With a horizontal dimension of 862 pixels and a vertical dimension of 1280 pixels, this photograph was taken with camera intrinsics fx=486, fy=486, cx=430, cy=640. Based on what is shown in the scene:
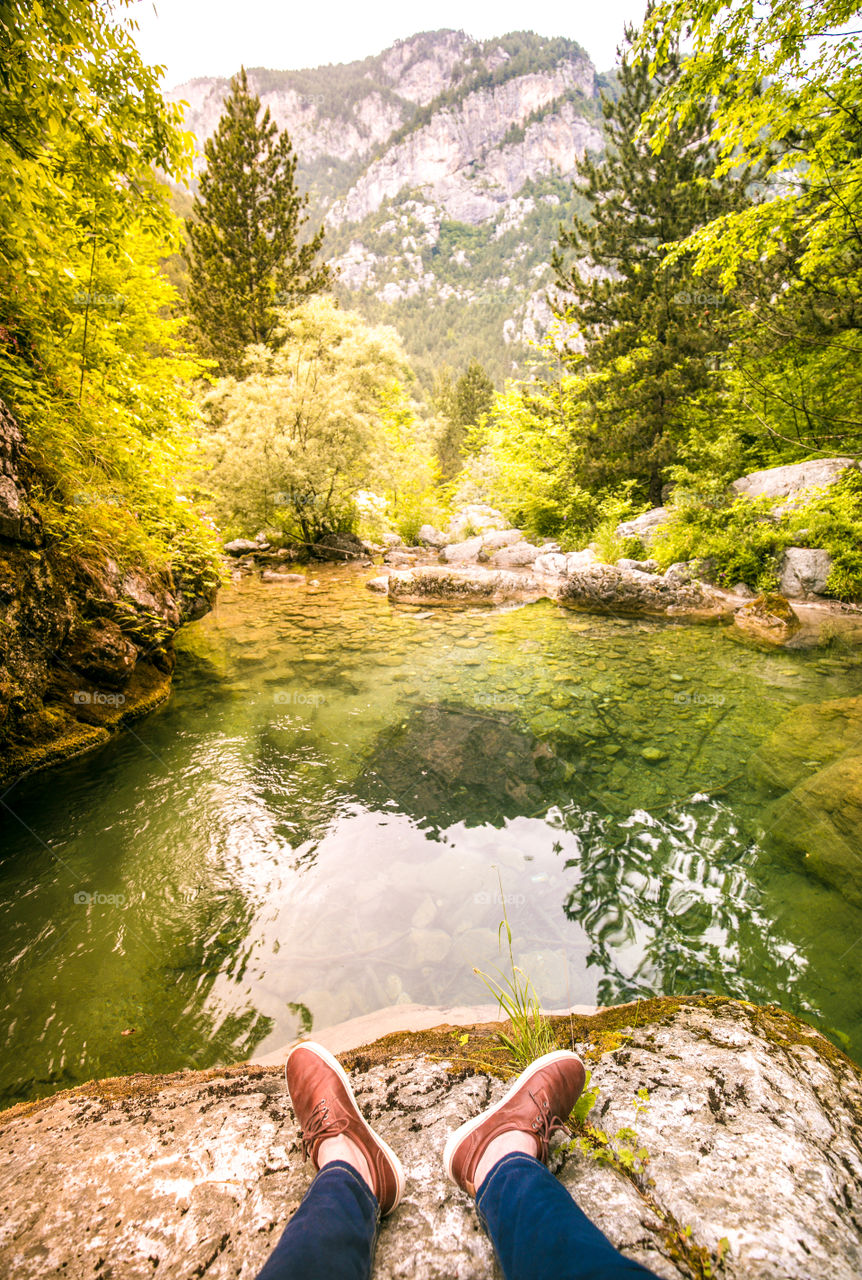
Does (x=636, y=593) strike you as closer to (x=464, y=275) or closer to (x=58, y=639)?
(x=58, y=639)

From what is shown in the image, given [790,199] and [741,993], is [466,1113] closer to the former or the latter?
[741,993]

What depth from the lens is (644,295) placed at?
558 inches

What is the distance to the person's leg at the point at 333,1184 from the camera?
4.19 ft

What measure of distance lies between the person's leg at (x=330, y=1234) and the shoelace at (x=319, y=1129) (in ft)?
0.40

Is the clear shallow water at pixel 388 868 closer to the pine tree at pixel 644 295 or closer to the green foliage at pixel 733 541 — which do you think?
the green foliage at pixel 733 541

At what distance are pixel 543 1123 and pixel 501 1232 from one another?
1.24ft

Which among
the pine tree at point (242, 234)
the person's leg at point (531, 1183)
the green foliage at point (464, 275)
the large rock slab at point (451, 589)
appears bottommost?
the large rock slab at point (451, 589)

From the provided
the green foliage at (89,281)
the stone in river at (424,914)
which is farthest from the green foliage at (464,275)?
the stone in river at (424,914)

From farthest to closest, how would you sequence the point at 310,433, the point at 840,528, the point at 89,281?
the point at 310,433, the point at 840,528, the point at 89,281

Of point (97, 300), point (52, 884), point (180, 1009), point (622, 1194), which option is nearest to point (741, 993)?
point (622, 1194)

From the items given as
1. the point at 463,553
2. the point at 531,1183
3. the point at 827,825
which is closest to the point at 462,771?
the point at 827,825

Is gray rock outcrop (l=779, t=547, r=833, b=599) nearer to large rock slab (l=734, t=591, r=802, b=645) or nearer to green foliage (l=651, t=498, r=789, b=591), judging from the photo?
green foliage (l=651, t=498, r=789, b=591)

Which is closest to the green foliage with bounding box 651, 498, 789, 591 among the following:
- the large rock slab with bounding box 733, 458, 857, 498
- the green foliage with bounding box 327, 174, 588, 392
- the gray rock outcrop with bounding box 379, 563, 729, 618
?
the large rock slab with bounding box 733, 458, 857, 498

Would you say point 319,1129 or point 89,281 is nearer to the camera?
point 319,1129
